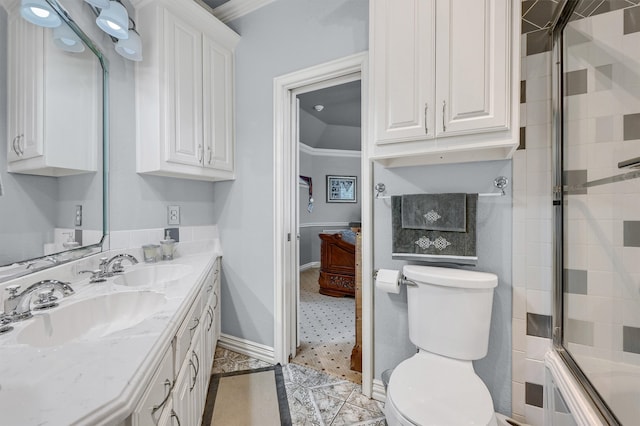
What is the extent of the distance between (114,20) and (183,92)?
49cm

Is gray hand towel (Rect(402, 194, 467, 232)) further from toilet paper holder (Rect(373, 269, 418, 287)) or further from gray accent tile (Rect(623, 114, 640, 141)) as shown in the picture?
gray accent tile (Rect(623, 114, 640, 141))

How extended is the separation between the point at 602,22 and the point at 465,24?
2.01 ft

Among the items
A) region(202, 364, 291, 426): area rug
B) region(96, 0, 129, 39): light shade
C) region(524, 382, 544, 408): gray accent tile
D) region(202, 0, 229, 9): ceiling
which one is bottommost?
region(202, 364, 291, 426): area rug

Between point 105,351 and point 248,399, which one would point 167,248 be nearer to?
point 248,399

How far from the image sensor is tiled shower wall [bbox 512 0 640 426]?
4.49ft

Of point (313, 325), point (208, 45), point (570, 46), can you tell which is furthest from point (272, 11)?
point (313, 325)

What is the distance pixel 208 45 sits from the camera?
79.9 inches

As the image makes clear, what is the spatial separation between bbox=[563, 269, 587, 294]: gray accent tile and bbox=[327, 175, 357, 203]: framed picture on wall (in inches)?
189

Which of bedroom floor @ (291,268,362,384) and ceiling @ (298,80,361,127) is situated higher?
ceiling @ (298,80,361,127)

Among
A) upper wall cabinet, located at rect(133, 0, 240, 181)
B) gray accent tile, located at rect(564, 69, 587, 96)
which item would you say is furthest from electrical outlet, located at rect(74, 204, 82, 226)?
gray accent tile, located at rect(564, 69, 587, 96)

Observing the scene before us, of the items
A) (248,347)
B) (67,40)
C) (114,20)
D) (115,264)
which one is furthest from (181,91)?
(248,347)

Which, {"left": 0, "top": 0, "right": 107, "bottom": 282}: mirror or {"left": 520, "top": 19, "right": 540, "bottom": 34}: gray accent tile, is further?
{"left": 520, "top": 19, "right": 540, "bottom": 34}: gray accent tile

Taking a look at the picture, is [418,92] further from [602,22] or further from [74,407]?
[74,407]

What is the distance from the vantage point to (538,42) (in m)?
1.38
